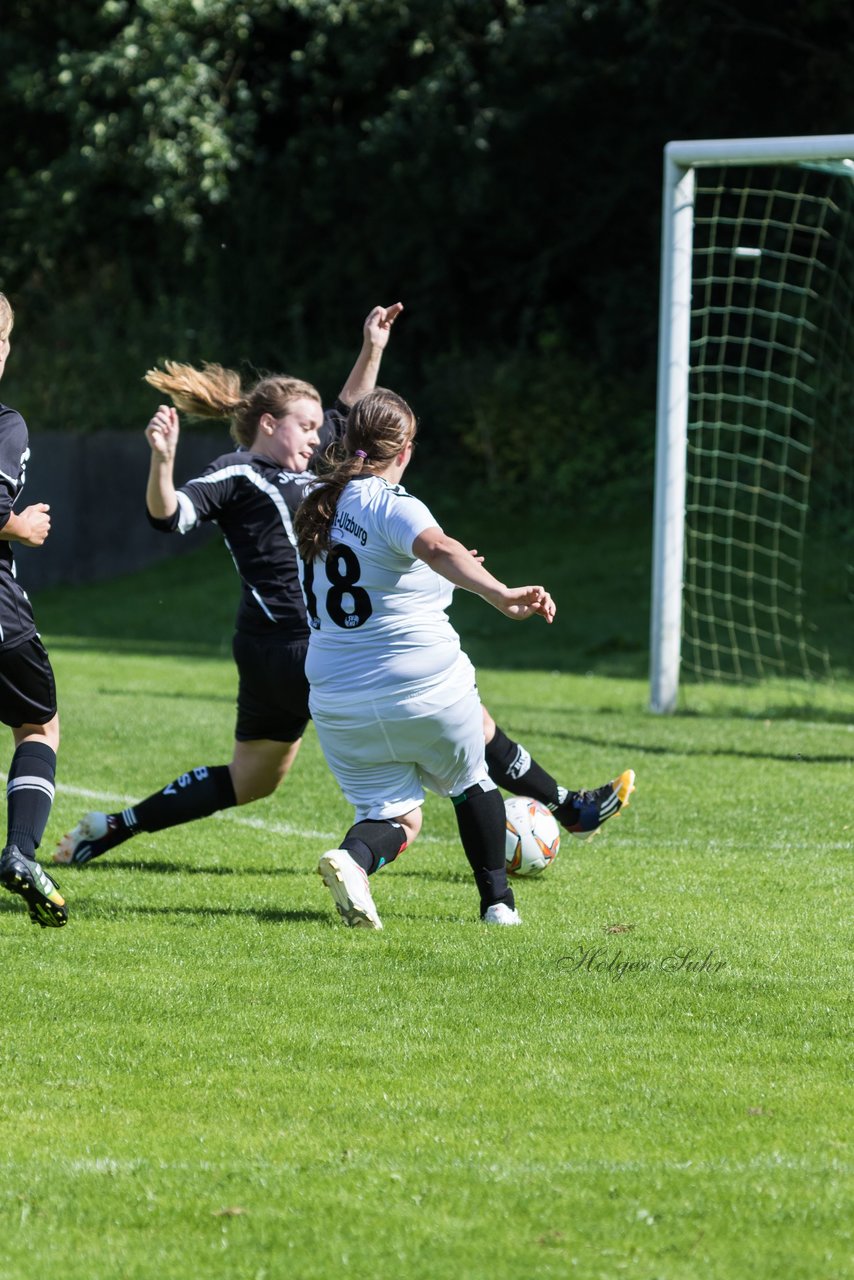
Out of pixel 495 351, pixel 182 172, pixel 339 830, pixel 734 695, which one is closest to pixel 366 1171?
pixel 339 830

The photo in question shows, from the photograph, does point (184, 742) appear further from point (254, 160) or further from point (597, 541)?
point (254, 160)

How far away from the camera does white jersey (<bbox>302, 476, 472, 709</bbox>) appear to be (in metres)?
5.31

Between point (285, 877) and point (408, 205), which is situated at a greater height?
point (408, 205)

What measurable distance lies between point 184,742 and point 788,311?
13.8 m

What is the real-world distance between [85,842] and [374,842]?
1.65 metres

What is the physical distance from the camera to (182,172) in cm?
2250

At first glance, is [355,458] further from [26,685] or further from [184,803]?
[184,803]

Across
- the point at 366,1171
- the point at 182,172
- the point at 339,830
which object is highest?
the point at 182,172

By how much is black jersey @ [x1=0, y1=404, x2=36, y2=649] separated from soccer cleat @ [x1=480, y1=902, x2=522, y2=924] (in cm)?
177

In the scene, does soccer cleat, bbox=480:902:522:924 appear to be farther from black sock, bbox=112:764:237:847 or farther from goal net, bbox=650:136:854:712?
goal net, bbox=650:136:854:712

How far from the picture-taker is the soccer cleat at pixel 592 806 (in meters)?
6.64

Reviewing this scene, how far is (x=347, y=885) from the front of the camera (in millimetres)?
5242

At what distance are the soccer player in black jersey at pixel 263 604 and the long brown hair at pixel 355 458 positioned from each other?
802mm

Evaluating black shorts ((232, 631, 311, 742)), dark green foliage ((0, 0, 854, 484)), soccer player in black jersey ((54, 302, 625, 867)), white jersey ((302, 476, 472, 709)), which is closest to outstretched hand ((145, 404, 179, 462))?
soccer player in black jersey ((54, 302, 625, 867))
